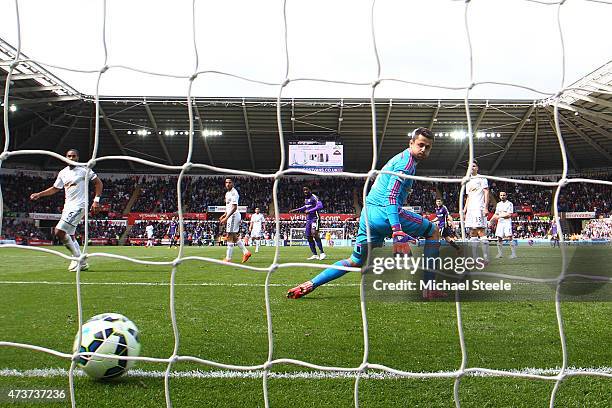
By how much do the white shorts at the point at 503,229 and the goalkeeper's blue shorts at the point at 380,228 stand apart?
8687 mm

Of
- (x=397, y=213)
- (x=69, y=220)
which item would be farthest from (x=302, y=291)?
(x=69, y=220)

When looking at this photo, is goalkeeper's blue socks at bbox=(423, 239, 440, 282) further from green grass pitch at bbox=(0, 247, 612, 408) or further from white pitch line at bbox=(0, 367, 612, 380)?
white pitch line at bbox=(0, 367, 612, 380)

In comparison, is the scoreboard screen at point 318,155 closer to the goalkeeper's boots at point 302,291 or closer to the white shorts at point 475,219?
the white shorts at point 475,219

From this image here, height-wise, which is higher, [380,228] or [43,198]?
[43,198]

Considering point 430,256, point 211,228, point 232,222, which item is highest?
point 232,222

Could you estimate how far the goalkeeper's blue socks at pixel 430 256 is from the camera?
13.1ft

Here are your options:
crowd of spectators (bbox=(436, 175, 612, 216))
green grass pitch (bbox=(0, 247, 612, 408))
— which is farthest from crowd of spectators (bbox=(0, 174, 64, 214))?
green grass pitch (bbox=(0, 247, 612, 408))

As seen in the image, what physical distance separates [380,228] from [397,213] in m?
0.34

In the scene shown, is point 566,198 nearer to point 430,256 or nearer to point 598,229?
point 598,229

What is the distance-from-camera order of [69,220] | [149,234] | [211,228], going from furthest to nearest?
[211,228] → [149,234] → [69,220]

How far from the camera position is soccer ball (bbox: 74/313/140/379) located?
2.57 meters

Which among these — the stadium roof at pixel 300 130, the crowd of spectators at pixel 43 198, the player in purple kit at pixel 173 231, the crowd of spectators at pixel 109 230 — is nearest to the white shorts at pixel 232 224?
the player in purple kit at pixel 173 231

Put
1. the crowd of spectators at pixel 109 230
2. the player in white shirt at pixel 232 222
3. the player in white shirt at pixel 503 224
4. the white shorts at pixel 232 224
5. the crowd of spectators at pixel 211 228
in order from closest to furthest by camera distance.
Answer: the player in white shirt at pixel 232 222
the white shorts at pixel 232 224
the player in white shirt at pixel 503 224
the crowd of spectators at pixel 109 230
the crowd of spectators at pixel 211 228

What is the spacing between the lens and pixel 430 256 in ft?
15.2
